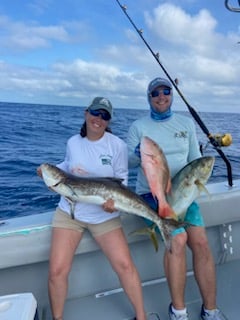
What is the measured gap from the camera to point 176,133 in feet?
8.30

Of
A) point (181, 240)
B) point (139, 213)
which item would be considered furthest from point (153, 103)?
A: point (181, 240)

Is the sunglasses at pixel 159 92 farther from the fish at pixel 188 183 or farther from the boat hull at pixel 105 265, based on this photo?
the boat hull at pixel 105 265

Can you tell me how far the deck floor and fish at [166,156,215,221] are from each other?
0.81 m

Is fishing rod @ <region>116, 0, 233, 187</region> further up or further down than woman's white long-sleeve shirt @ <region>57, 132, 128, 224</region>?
further up

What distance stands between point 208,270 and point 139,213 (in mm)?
600

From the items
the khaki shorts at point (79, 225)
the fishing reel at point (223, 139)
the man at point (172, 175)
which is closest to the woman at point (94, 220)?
the khaki shorts at point (79, 225)

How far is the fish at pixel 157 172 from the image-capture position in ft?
7.28

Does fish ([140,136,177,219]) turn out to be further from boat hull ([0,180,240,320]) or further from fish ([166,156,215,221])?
boat hull ([0,180,240,320])

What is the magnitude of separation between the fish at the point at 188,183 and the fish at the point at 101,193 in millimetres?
121

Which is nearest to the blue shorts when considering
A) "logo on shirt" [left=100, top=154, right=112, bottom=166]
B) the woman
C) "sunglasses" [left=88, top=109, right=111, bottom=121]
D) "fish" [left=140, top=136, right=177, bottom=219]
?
"fish" [left=140, top=136, right=177, bottom=219]

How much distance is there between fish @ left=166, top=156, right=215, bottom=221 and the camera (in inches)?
89.4

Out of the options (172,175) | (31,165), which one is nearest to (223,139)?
(172,175)

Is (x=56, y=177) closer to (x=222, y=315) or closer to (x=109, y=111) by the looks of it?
(x=109, y=111)

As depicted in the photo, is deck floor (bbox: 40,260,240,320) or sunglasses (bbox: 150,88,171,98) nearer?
sunglasses (bbox: 150,88,171,98)
